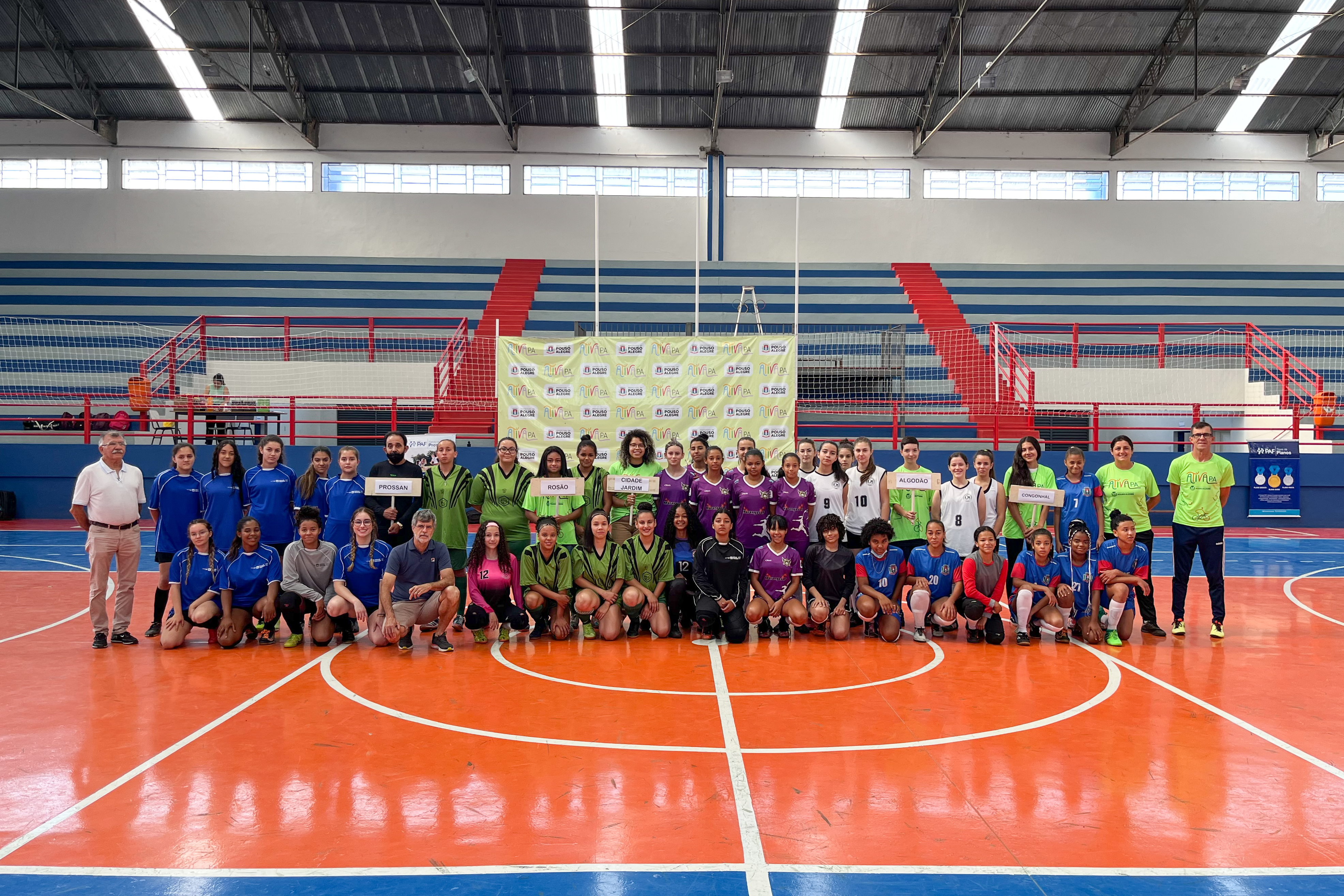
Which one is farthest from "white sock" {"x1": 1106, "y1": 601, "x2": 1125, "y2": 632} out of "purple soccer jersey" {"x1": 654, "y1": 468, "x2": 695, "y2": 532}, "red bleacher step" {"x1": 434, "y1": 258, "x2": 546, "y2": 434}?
"red bleacher step" {"x1": 434, "y1": 258, "x2": 546, "y2": 434}

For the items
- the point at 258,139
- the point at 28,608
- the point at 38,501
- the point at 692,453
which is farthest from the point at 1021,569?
the point at 258,139

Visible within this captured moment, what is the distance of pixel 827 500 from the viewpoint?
840 cm

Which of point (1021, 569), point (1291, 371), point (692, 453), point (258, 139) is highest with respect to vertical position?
point (258, 139)

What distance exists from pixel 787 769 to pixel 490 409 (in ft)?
43.5

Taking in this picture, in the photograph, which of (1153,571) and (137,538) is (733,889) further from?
(1153,571)

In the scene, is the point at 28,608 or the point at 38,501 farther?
the point at 38,501

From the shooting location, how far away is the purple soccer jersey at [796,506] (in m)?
8.20

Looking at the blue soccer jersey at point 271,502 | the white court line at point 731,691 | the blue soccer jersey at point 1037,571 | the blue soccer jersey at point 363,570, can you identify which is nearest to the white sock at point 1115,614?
the blue soccer jersey at point 1037,571

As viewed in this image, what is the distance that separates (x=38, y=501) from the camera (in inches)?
646

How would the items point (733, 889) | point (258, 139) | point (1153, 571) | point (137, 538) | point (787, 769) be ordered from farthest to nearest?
point (258, 139), point (1153, 571), point (137, 538), point (787, 769), point (733, 889)

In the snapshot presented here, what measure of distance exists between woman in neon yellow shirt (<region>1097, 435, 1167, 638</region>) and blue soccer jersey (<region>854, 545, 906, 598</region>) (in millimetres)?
2053

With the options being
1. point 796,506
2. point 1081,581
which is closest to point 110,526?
point 796,506

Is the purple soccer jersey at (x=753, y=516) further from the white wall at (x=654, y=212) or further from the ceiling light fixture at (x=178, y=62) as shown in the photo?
the ceiling light fixture at (x=178, y=62)

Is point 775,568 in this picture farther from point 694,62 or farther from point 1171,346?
point 694,62
